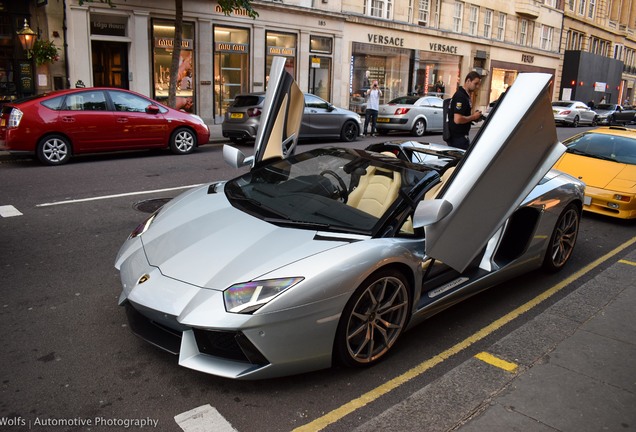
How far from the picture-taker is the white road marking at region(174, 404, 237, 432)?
287 centimetres

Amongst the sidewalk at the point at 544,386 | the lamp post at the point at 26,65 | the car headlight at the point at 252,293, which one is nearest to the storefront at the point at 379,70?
the lamp post at the point at 26,65

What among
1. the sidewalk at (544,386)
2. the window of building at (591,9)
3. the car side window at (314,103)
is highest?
the window of building at (591,9)

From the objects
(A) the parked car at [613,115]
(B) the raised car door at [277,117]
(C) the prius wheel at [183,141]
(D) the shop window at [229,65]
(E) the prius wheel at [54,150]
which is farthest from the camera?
(A) the parked car at [613,115]

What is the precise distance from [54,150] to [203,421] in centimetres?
922

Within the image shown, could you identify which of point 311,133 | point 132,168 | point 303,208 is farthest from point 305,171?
point 311,133

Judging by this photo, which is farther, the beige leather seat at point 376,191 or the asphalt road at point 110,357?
the beige leather seat at point 376,191

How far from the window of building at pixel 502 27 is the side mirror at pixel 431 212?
3578cm

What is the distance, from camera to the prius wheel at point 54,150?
10438 mm

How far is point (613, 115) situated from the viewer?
35719 millimetres

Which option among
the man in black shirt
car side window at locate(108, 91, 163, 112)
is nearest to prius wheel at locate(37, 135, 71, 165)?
car side window at locate(108, 91, 163, 112)

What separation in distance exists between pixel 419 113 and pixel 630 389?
1702cm

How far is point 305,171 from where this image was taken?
4.63 metres

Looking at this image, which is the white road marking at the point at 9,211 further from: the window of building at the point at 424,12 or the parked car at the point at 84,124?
the window of building at the point at 424,12

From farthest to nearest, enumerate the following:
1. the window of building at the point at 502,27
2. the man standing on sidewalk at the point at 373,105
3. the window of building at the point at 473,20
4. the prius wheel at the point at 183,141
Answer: the window of building at the point at 502,27 < the window of building at the point at 473,20 < the man standing on sidewalk at the point at 373,105 < the prius wheel at the point at 183,141
